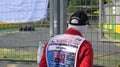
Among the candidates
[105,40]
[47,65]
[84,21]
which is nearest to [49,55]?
[47,65]

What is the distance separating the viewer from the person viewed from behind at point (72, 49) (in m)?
3.15

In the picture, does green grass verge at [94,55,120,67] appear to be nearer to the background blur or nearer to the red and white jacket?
the background blur

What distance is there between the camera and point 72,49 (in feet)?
10.6

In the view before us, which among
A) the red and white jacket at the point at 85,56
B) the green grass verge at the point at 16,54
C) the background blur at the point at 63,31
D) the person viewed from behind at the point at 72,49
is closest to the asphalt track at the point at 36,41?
the background blur at the point at 63,31

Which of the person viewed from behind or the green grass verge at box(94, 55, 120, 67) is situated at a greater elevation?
the person viewed from behind

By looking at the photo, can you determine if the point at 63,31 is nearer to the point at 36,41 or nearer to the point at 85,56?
the point at 36,41

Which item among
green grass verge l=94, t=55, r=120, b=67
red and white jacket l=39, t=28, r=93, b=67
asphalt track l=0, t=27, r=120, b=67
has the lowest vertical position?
green grass verge l=94, t=55, r=120, b=67

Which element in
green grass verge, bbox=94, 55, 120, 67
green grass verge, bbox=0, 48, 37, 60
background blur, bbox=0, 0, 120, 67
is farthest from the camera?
green grass verge, bbox=0, 48, 37, 60

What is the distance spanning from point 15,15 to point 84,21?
9.95ft

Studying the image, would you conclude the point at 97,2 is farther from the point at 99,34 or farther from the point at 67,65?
the point at 67,65

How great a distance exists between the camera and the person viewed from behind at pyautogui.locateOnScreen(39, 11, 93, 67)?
3.15 metres

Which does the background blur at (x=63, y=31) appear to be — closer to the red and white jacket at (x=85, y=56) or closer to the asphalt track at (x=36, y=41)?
the asphalt track at (x=36, y=41)

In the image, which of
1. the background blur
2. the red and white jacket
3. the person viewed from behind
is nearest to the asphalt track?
the background blur

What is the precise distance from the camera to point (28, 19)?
5887 mm
